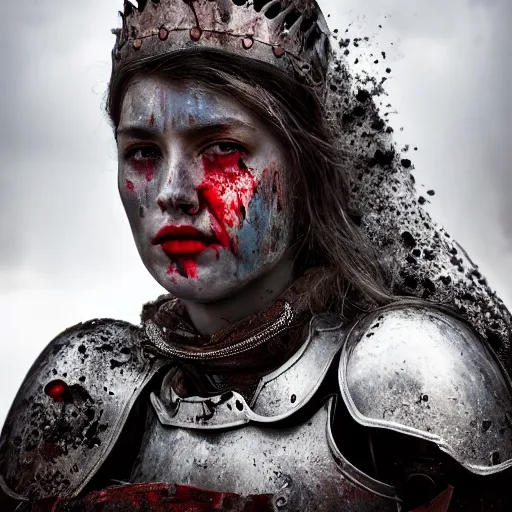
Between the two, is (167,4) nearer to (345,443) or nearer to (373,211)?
(373,211)

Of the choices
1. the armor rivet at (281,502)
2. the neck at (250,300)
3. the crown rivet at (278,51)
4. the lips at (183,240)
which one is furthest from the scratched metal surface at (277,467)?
the crown rivet at (278,51)

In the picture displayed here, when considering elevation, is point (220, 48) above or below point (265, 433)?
above

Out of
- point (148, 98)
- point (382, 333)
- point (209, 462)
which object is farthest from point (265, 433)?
point (148, 98)

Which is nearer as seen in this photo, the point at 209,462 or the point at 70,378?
the point at 209,462

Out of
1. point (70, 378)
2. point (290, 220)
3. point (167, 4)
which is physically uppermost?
point (167, 4)

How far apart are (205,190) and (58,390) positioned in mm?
658

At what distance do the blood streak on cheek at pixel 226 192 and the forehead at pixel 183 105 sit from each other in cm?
9

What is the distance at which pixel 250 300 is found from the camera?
114 inches

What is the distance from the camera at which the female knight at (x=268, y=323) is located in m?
2.62

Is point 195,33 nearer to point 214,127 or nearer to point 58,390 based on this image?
point 214,127

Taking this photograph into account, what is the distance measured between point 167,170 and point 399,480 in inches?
32.1

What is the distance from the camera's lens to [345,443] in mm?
2717

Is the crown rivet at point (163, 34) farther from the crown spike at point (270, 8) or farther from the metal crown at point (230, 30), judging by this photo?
the crown spike at point (270, 8)

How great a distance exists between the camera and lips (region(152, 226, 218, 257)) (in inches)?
109
